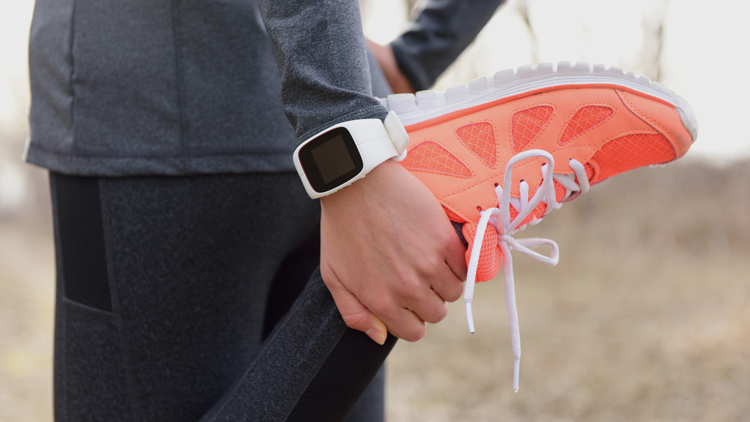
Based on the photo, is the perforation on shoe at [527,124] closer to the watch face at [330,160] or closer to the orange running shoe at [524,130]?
the orange running shoe at [524,130]

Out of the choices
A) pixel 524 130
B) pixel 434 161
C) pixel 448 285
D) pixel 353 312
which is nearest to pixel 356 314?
pixel 353 312

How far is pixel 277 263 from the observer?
77 centimetres

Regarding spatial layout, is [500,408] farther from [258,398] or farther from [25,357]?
[25,357]

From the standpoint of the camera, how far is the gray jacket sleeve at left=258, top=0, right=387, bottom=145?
564 millimetres

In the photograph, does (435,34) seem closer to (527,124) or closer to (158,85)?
(527,124)

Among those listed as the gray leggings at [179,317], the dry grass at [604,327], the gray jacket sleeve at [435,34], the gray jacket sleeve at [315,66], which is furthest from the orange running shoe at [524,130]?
the dry grass at [604,327]

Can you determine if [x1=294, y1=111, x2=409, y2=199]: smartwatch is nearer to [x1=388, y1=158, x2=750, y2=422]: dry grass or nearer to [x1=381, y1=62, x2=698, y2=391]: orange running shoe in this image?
[x1=381, y1=62, x2=698, y2=391]: orange running shoe

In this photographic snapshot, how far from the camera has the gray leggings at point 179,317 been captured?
65 centimetres

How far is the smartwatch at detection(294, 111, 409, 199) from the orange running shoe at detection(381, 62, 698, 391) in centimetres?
8

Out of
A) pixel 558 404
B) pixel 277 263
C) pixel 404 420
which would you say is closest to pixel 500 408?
pixel 558 404

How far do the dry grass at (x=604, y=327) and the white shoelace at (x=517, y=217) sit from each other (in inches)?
92.6

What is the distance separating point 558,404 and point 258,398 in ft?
8.93

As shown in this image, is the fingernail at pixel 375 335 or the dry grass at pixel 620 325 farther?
the dry grass at pixel 620 325

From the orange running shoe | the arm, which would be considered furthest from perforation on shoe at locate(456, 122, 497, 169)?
the arm
